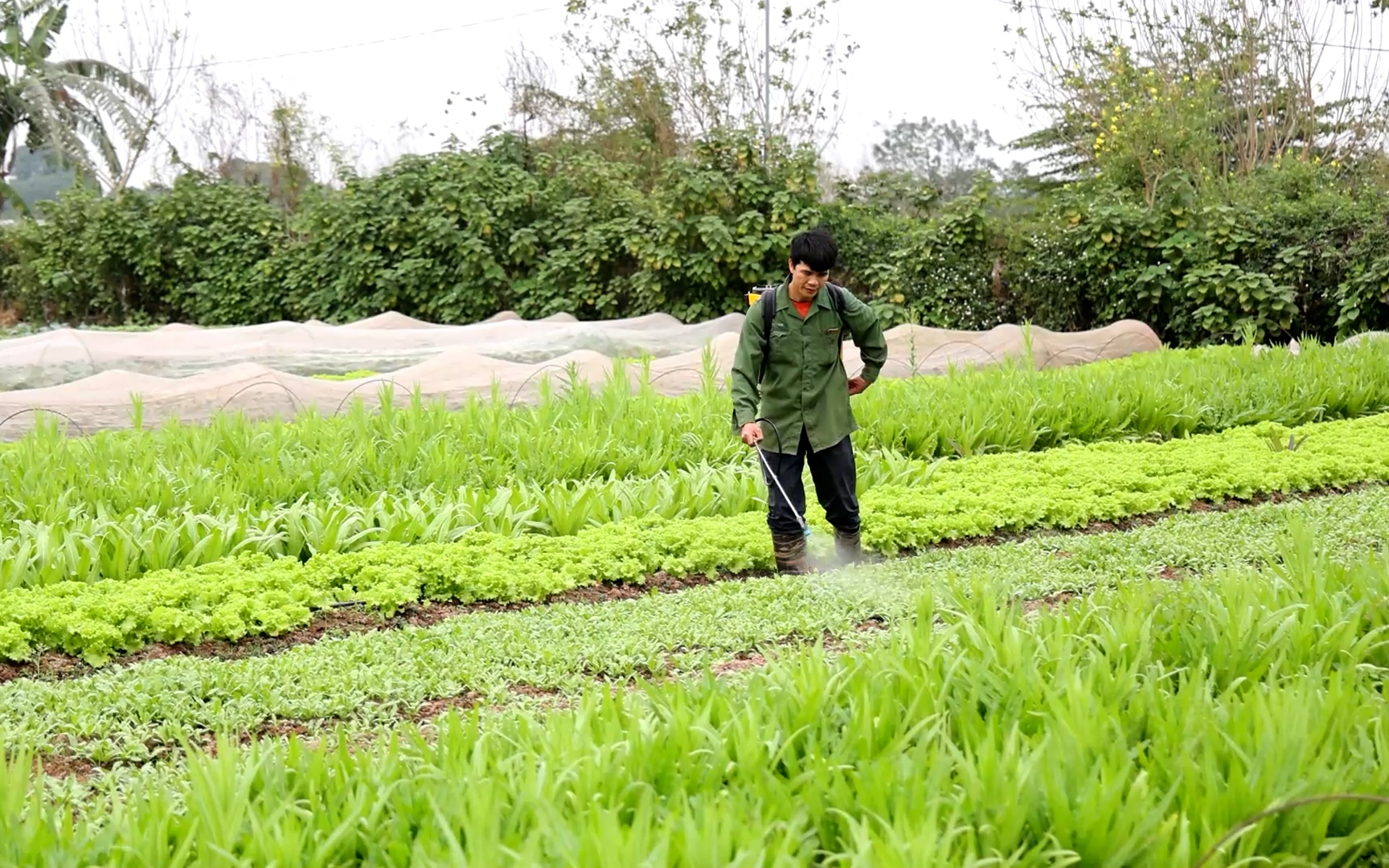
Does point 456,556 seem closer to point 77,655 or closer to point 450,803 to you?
point 77,655

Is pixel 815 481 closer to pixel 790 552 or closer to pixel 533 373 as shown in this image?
pixel 790 552

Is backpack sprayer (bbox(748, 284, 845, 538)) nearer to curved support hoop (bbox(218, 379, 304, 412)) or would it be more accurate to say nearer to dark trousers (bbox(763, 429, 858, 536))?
dark trousers (bbox(763, 429, 858, 536))

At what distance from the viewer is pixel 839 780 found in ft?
7.44

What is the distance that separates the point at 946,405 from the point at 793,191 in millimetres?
8564

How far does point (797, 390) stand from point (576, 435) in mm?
1986

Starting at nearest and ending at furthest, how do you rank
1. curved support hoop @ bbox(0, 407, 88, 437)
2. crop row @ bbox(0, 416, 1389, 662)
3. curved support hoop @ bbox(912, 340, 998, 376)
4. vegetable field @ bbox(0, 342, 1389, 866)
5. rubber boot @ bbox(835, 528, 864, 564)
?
vegetable field @ bbox(0, 342, 1389, 866)
crop row @ bbox(0, 416, 1389, 662)
rubber boot @ bbox(835, 528, 864, 564)
curved support hoop @ bbox(0, 407, 88, 437)
curved support hoop @ bbox(912, 340, 998, 376)

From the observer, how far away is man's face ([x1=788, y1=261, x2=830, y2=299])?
5129mm

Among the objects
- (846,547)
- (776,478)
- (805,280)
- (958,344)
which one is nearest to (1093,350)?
(958,344)

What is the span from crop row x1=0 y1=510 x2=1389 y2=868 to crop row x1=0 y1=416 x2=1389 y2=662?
173 cm

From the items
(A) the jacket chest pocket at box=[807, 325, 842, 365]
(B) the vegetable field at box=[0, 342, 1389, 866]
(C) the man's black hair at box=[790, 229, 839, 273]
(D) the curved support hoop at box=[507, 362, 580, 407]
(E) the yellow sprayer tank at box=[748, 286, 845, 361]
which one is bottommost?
(B) the vegetable field at box=[0, 342, 1389, 866]

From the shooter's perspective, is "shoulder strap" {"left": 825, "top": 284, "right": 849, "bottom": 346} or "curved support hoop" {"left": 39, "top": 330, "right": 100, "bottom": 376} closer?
"shoulder strap" {"left": 825, "top": 284, "right": 849, "bottom": 346}

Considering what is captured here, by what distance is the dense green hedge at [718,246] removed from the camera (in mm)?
13133

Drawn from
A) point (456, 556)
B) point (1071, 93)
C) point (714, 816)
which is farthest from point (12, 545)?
point (1071, 93)

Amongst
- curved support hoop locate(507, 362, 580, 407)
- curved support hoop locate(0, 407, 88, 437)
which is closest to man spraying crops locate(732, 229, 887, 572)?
curved support hoop locate(507, 362, 580, 407)
